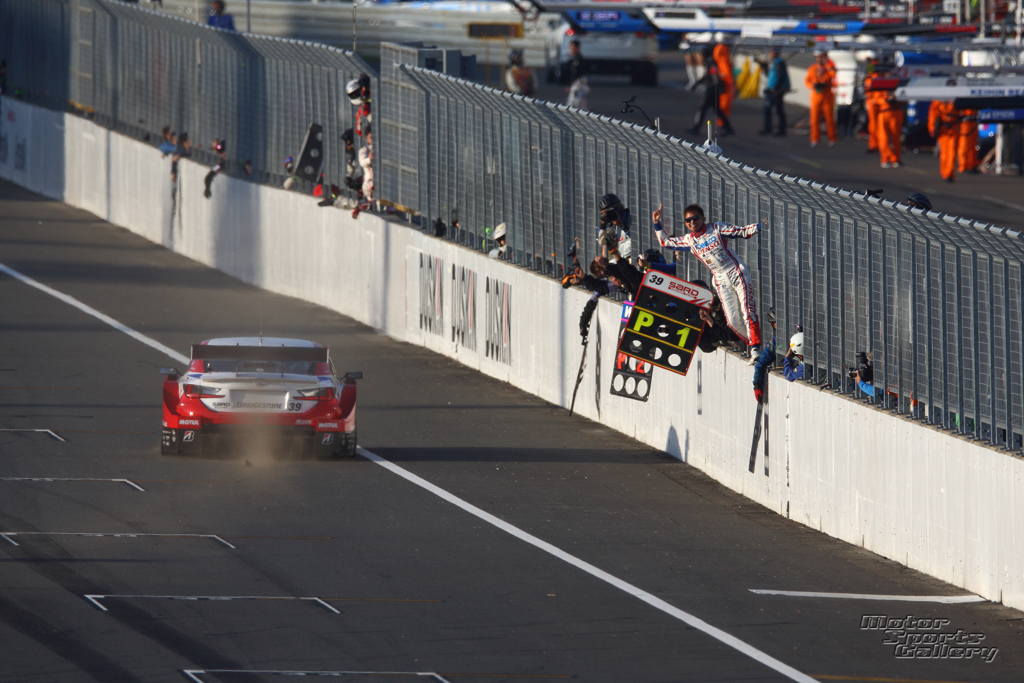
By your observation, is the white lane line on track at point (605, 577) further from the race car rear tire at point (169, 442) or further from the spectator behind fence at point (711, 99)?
the spectator behind fence at point (711, 99)

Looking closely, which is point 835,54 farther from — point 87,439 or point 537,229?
point 87,439

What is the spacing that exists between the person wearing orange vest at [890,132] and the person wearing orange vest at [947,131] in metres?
0.82

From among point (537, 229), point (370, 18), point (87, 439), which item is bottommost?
point (87, 439)

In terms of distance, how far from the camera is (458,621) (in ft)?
39.0

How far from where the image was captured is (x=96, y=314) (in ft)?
87.9

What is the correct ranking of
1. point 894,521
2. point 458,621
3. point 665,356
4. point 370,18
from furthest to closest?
point 370,18 → point 665,356 → point 894,521 → point 458,621

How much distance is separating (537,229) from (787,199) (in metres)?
6.33

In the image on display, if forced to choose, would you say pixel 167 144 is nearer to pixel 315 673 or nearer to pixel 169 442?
pixel 169 442

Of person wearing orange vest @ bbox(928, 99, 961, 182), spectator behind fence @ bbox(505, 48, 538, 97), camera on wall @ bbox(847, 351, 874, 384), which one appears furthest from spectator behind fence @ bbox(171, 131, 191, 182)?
camera on wall @ bbox(847, 351, 874, 384)

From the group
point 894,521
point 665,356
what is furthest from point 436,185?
point 894,521

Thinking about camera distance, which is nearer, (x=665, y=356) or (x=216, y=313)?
(x=665, y=356)

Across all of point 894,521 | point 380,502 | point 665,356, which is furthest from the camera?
point 665,356

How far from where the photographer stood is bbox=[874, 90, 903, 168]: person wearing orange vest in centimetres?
3622

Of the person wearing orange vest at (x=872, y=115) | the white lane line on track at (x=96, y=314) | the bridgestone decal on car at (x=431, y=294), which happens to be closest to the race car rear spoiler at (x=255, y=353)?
the white lane line on track at (x=96, y=314)
